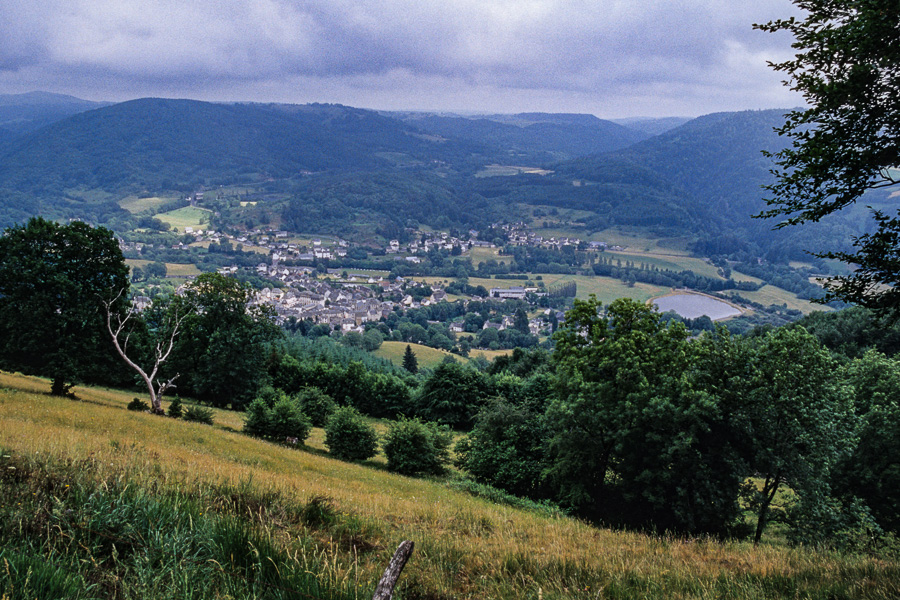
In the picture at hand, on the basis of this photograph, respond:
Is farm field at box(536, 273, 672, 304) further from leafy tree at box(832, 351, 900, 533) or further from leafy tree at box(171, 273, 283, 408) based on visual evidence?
leafy tree at box(832, 351, 900, 533)

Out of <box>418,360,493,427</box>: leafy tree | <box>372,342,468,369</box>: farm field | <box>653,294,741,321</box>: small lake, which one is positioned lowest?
<box>372,342,468,369</box>: farm field

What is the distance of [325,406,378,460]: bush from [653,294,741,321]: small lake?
9863cm

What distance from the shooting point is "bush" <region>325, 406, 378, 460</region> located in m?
25.1

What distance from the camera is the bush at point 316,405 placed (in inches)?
1480

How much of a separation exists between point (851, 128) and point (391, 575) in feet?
29.5

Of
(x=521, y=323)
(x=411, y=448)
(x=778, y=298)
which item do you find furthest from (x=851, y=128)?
(x=778, y=298)

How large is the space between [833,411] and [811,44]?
11.8m

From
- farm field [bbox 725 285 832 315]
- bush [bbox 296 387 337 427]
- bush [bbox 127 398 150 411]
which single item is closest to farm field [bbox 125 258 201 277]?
bush [bbox 296 387 337 427]

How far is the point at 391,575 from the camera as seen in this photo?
3316 millimetres

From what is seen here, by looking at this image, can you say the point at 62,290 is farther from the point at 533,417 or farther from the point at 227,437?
the point at 533,417

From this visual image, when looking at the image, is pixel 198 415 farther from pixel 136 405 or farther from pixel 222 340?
pixel 222 340

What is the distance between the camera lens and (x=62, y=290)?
21.4 m

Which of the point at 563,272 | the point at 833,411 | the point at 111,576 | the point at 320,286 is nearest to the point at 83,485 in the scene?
the point at 111,576

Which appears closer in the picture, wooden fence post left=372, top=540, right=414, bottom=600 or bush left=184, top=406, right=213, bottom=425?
wooden fence post left=372, top=540, right=414, bottom=600
